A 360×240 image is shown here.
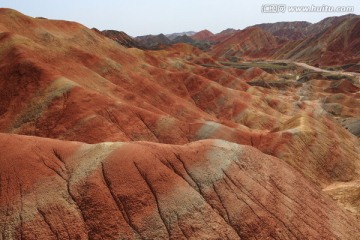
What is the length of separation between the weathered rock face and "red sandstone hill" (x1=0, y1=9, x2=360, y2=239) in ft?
0.26

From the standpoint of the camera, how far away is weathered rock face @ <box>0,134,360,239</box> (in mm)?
22422

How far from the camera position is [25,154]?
25.0 metres

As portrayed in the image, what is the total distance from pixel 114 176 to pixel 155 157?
3807 millimetres

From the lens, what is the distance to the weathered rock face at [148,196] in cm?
2242

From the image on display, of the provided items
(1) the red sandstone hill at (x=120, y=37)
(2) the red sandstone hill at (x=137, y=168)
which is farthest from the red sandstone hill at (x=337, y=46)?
(2) the red sandstone hill at (x=137, y=168)

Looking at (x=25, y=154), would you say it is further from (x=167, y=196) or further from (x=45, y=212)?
(x=167, y=196)

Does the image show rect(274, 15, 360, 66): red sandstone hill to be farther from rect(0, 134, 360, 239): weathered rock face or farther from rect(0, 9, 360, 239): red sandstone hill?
rect(0, 134, 360, 239): weathered rock face

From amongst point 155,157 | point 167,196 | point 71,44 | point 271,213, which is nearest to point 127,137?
point 155,157

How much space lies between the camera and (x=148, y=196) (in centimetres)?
2434

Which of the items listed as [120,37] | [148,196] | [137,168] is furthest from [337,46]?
[148,196]

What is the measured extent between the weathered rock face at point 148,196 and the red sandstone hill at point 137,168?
8cm

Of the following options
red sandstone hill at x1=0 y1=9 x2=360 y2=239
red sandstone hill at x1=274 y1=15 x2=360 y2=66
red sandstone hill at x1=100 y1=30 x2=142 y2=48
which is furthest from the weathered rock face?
red sandstone hill at x1=100 y1=30 x2=142 y2=48

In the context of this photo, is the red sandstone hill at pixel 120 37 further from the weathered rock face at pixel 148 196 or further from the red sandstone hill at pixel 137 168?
the weathered rock face at pixel 148 196

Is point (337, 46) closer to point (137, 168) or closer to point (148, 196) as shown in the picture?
point (137, 168)
